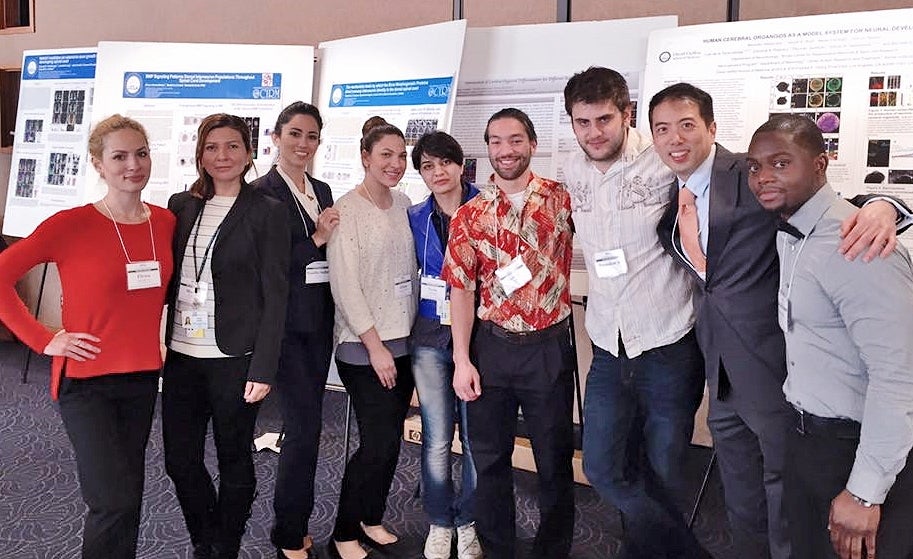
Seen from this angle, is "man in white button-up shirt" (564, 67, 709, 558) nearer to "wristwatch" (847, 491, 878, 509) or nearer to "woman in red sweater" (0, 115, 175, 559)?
"wristwatch" (847, 491, 878, 509)

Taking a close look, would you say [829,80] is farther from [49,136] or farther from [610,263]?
[49,136]

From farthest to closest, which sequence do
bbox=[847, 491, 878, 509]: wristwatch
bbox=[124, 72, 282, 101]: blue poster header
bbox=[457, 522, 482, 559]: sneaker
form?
bbox=[124, 72, 282, 101]: blue poster header
bbox=[457, 522, 482, 559]: sneaker
bbox=[847, 491, 878, 509]: wristwatch

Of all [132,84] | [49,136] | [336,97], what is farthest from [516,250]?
[49,136]

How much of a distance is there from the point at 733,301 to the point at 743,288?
0.13 ft

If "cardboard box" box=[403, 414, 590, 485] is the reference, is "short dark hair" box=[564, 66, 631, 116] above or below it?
above

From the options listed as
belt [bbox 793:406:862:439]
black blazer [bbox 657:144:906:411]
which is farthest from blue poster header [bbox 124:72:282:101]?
belt [bbox 793:406:862:439]

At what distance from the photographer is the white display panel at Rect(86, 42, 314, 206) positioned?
365cm

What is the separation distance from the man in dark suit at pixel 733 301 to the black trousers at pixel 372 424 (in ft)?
3.05

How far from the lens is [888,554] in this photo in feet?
4.72

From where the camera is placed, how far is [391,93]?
3.36 meters

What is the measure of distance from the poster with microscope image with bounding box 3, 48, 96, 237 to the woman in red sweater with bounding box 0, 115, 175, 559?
106 inches

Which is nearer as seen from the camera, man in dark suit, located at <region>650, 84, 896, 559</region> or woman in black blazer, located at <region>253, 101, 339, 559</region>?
man in dark suit, located at <region>650, 84, 896, 559</region>

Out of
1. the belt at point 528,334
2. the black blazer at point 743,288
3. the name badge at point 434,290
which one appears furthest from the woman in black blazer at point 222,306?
the black blazer at point 743,288

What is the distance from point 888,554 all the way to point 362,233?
155 centimetres
